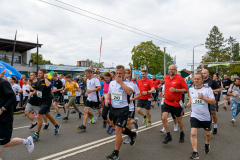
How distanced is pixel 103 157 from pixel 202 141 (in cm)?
283

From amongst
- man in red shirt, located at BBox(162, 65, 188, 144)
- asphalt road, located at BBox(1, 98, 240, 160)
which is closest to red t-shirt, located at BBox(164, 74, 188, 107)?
man in red shirt, located at BBox(162, 65, 188, 144)

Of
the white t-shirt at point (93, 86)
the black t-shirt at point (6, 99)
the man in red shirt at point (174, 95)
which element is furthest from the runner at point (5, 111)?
the man in red shirt at point (174, 95)

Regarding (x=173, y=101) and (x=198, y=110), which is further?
(x=173, y=101)

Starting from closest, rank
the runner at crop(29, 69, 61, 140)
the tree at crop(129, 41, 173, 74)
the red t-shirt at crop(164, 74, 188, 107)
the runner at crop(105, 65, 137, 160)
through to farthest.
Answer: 1. the runner at crop(105, 65, 137, 160)
2. the red t-shirt at crop(164, 74, 188, 107)
3. the runner at crop(29, 69, 61, 140)
4. the tree at crop(129, 41, 173, 74)

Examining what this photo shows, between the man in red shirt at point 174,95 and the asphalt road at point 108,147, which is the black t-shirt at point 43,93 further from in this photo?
the man in red shirt at point 174,95

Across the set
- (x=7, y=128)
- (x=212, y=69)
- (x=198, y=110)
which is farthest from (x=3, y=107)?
(x=212, y=69)

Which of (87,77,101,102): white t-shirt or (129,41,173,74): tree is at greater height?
(129,41,173,74): tree

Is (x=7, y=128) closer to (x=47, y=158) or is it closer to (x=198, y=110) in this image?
(x=47, y=158)

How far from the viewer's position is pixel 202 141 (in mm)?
5156

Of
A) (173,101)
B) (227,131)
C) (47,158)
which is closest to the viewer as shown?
(47,158)

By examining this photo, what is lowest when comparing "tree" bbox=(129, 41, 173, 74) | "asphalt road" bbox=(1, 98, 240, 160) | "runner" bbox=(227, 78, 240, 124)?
"asphalt road" bbox=(1, 98, 240, 160)

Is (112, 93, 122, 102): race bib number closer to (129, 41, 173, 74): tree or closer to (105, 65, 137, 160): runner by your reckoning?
(105, 65, 137, 160): runner

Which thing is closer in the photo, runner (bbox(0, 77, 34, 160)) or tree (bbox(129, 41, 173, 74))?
runner (bbox(0, 77, 34, 160))

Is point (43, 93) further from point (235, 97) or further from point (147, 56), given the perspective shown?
point (147, 56)
